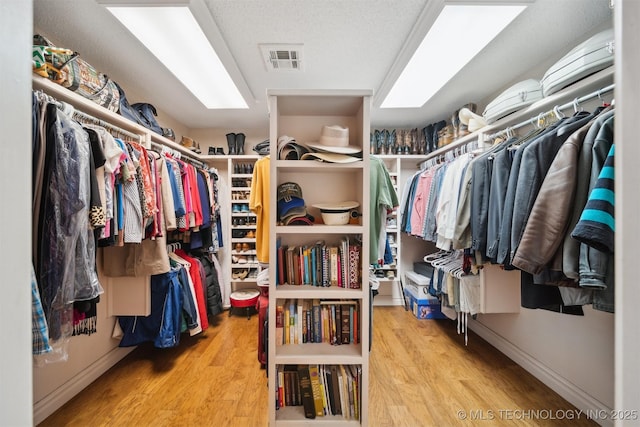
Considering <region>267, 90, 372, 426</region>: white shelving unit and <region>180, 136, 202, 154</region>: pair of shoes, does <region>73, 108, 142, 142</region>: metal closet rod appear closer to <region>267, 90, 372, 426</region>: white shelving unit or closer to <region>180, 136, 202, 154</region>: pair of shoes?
<region>180, 136, 202, 154</region>: pair of shoes

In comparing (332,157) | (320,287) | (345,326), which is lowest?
(345,326)

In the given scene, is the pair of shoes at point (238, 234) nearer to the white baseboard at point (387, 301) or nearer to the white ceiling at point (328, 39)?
the white ceiling at point (328, 39)

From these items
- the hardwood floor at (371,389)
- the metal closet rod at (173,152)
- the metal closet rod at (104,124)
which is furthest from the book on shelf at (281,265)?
the metal closet rod at (173,152)

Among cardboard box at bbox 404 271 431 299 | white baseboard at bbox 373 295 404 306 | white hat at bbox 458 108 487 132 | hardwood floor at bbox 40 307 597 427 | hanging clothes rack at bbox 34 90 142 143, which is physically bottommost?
hardwood floor at bbox 40 307 597 427

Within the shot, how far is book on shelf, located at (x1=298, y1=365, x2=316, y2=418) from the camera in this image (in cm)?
122

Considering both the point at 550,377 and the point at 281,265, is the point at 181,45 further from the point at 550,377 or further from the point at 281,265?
the point at 550,377

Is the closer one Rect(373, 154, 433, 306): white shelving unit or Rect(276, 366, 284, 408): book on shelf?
Rect(276, 366, 284, 408): book on shelf

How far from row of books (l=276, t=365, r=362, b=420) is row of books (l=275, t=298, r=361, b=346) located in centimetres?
14

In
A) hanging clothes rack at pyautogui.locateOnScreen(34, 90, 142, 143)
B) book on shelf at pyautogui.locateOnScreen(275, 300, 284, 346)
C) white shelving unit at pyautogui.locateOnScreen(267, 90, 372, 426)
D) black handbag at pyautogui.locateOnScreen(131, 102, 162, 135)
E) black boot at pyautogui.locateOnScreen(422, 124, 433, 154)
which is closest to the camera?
hanging clothes rack at pyautogui.locateOnScreen(34, 90, 142, 143)

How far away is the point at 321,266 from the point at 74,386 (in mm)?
1798

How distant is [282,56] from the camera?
5.33ft
